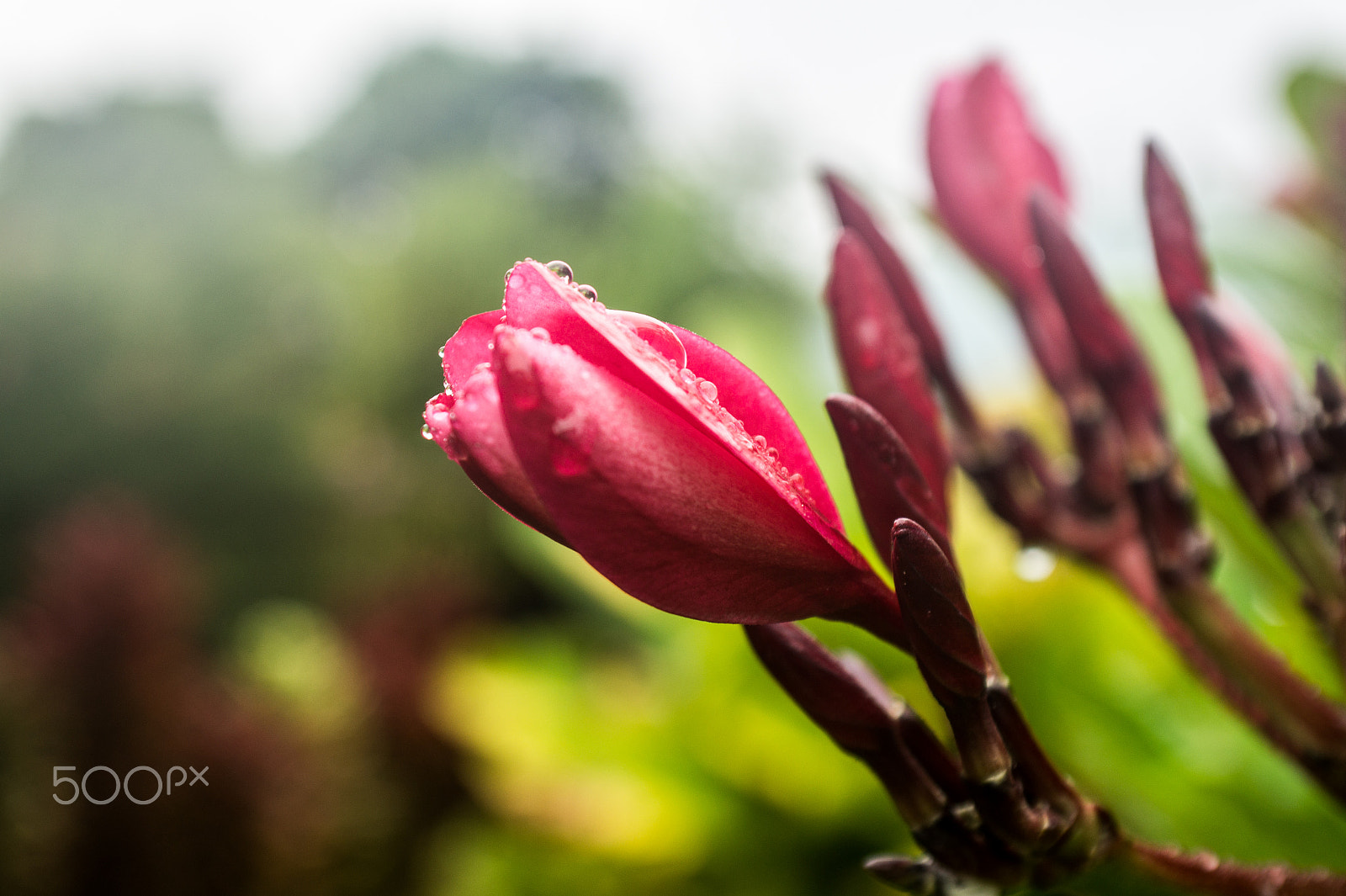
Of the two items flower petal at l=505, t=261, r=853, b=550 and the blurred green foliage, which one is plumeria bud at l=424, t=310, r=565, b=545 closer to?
flower petal at l=505, t=261, r=853, b=550

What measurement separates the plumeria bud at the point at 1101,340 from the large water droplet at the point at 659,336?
23cm

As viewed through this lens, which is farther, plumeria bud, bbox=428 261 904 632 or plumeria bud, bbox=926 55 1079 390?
plumeria bud, bbox=926 55 1079 390

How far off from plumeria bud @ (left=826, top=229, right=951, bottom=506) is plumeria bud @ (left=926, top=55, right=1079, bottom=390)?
169 mm

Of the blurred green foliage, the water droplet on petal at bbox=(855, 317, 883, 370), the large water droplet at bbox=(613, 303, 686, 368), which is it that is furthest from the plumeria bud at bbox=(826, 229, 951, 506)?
the blurred green foliage

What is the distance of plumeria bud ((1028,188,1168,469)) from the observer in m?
0.44

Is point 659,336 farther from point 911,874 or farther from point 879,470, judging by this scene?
point 911,874

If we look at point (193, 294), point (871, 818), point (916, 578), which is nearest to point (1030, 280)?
point (916, 578)

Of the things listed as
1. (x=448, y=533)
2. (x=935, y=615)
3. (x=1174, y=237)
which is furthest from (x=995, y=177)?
(x=448, y=533)

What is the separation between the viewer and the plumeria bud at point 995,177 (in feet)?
1.71

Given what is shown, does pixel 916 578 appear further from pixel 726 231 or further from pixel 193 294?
pixel 726 231

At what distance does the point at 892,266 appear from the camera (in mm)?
453

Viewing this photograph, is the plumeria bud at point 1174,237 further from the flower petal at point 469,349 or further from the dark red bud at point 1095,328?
the flower petal at point 469,349

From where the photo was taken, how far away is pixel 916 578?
0.96 feet

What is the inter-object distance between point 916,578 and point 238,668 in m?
4.35
